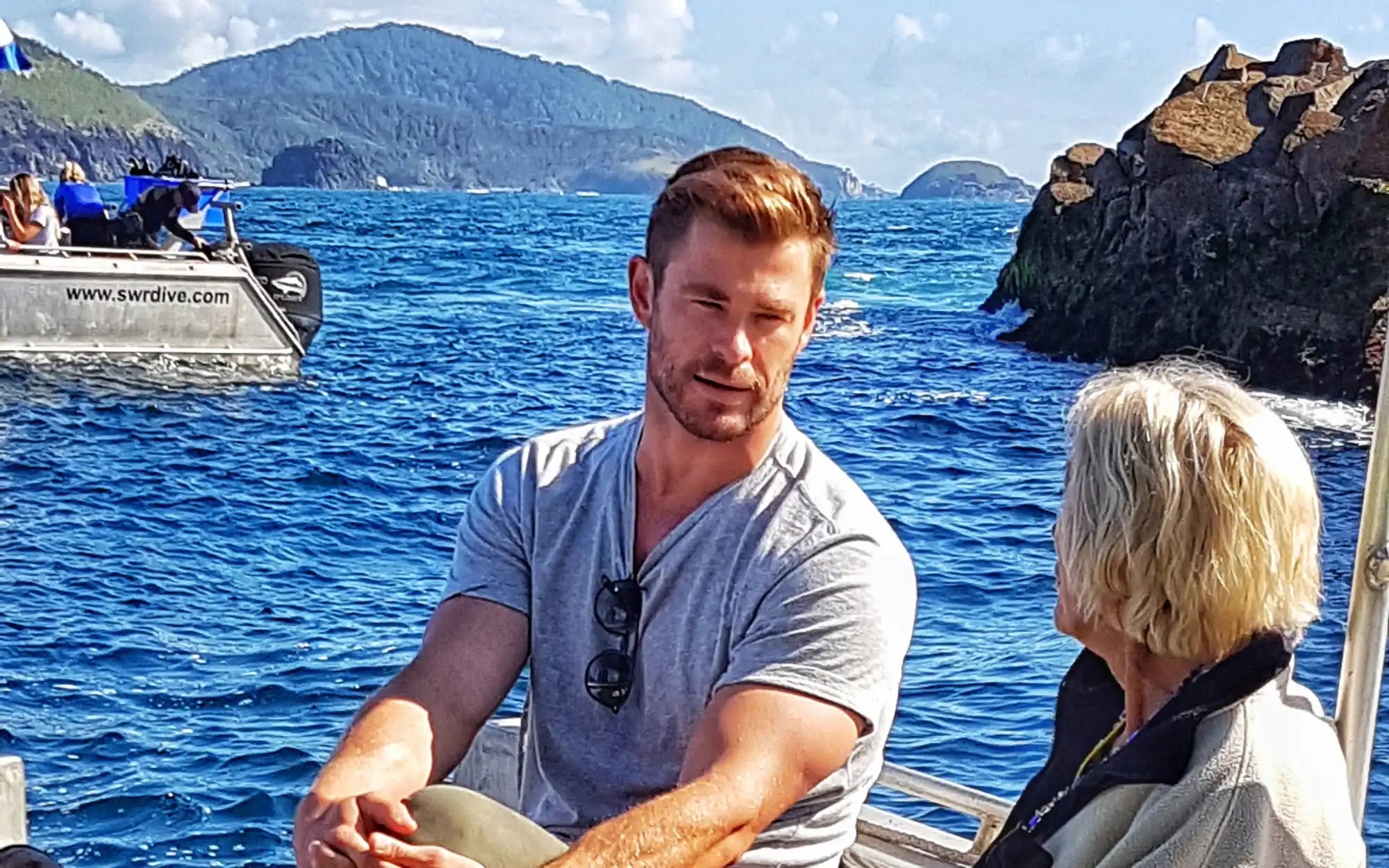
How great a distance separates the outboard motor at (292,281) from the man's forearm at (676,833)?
62.6ft

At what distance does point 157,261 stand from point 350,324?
12284mm

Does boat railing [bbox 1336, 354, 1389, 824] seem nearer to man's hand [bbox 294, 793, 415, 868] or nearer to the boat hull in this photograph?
man's hand [bbox 294, 793, 415, 868]

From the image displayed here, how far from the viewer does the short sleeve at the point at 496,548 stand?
288 centimetres

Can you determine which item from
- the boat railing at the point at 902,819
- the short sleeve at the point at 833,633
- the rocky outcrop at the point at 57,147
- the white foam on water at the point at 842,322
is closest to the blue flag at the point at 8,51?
the white foam on water at the point at 842,322

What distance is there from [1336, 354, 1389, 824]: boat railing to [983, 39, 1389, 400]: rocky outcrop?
53.7 feet

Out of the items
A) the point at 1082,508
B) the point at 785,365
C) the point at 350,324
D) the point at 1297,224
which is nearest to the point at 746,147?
the point at 785,365

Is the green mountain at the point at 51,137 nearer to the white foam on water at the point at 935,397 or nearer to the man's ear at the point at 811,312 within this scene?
the white foam on water at the point at 935,397

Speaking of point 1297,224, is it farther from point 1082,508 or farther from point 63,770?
point 1082,508

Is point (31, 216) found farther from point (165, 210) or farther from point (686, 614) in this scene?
point (686, 614)

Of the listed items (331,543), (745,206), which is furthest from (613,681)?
(331,543)

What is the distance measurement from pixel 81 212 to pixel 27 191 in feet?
3.16

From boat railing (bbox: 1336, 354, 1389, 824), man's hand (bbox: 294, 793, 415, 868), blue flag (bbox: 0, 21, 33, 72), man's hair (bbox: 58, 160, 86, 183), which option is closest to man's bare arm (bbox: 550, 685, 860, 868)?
man's hand (bbox: 294, 793, 415, 868)

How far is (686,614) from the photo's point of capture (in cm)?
272

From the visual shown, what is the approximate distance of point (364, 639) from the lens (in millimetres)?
10391
